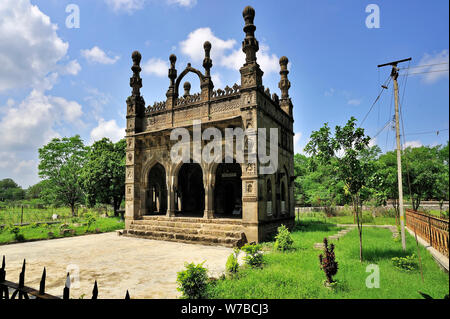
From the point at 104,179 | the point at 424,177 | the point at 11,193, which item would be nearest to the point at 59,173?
the point at 104,179

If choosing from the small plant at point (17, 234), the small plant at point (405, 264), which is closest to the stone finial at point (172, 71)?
the small plant at point (17, 234)

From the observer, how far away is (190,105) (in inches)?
589

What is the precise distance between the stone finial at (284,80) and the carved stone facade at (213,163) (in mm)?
68

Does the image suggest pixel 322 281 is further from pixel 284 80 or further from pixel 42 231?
pixel 42 231

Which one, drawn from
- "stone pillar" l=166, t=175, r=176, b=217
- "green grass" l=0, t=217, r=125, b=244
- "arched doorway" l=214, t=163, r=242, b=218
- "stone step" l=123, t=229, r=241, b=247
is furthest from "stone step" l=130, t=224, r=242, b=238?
"arched doorway" l=214, t=163, r=242, b=218

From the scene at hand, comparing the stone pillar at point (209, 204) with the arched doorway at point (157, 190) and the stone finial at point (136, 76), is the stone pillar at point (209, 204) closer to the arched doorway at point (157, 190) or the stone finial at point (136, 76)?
the arched doorway at point (157, 190)

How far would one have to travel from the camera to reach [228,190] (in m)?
19.0

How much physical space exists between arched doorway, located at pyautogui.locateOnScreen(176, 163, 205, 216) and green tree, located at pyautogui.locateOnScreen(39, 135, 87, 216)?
18.1m

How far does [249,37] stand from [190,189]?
11.7m

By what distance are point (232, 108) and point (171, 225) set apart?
7205mm

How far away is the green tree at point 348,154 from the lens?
8320 mm

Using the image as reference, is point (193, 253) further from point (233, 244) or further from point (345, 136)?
point (345, 136)
